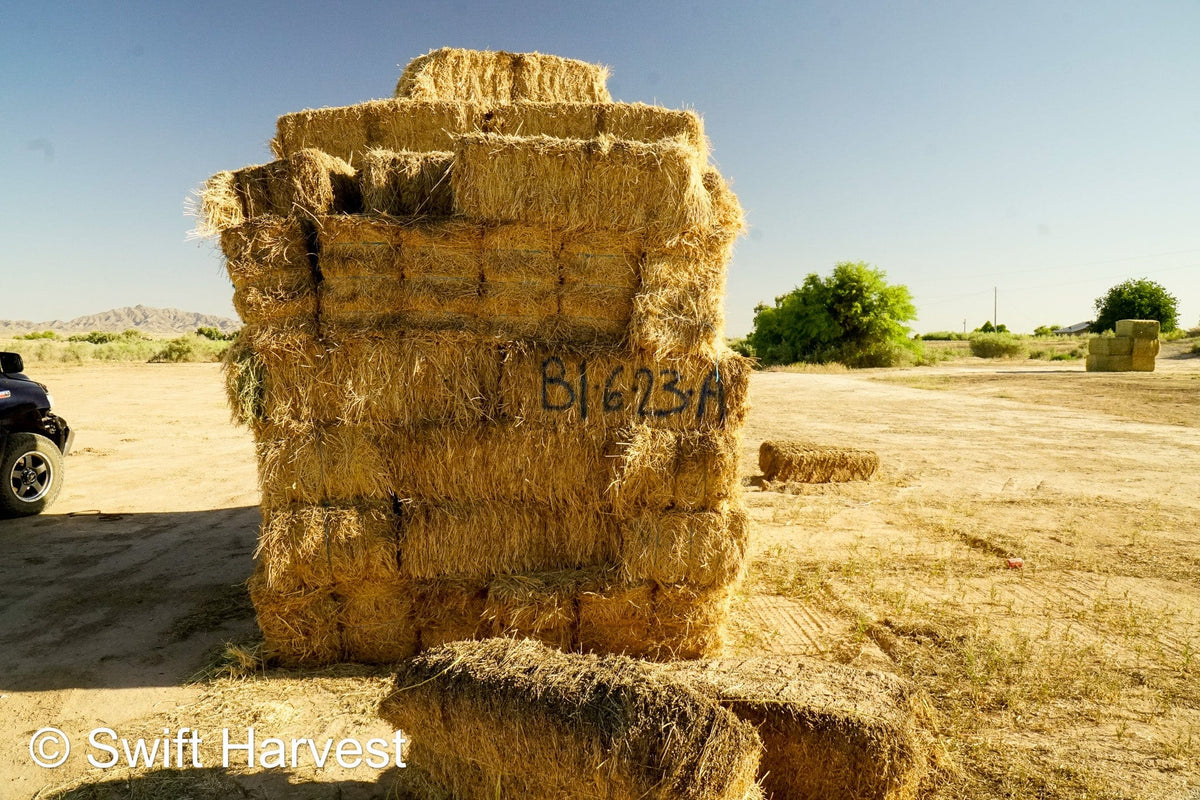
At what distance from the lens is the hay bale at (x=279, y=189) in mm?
4582

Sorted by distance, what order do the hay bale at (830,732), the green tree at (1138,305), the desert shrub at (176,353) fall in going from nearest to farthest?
the hay bale at (830,732)
the desert shrub at (176,353)
the green tree at (1138,305)

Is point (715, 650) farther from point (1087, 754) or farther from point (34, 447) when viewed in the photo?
point (34, 447)

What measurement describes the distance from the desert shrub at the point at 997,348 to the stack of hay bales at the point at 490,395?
48130 mm

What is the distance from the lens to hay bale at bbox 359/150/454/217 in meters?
4.78

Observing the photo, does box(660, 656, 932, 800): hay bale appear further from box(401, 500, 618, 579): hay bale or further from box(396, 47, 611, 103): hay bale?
box(396, 47, 611, 103): hay bale

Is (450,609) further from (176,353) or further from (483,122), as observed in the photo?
(176,353)

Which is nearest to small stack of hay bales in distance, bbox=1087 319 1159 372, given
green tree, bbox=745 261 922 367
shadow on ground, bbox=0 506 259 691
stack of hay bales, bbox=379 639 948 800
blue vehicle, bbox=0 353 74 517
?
green tree, bbox=745 261 922 367

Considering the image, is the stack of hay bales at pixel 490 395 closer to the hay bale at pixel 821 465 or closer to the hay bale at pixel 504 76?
the hay bale at pixel 504 76

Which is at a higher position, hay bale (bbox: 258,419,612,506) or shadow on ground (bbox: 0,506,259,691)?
hay bale (bbox: 258,419,612,506)

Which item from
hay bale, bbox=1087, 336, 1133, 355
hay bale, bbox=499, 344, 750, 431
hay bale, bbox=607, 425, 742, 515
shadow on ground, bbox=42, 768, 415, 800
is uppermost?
hay bale, bbox=1087, 336, 1133, 355

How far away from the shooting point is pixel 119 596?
6000mm

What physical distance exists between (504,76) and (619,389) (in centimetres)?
490

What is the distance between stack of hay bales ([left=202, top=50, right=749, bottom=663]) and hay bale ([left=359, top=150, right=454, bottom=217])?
15 mm

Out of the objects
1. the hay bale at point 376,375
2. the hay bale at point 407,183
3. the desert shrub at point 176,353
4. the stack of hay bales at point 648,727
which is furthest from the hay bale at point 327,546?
the desert shrub at point 176,353
